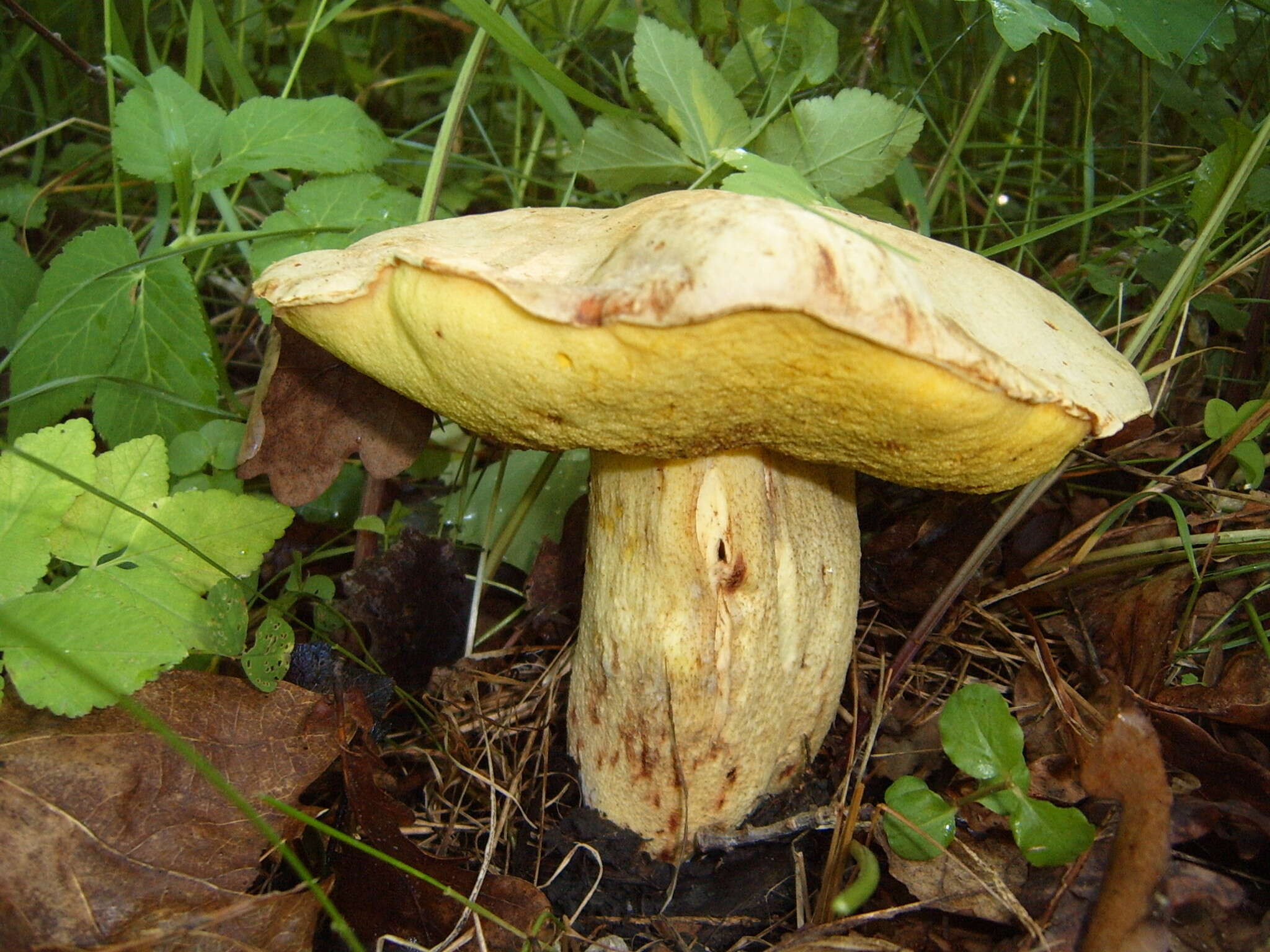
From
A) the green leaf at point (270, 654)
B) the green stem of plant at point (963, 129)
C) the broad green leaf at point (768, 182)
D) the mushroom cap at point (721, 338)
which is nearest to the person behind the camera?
the mushroom cap at point (721, 338)

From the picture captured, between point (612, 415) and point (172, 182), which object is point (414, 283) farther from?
point (172, 182)

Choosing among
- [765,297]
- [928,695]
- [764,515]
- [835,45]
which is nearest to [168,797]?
[764,515]

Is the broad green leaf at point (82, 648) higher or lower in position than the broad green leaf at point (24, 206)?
lower

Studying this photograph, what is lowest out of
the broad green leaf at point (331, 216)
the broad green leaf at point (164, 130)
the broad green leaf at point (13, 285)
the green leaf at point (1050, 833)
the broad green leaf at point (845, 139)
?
the green leaf at point (1050, 833)

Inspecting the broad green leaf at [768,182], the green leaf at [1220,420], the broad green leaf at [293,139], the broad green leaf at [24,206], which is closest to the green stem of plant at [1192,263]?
the green leaf at [1220,420]

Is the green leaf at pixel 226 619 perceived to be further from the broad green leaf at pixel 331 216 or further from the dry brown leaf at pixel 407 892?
the broad green leaf at pixel 331 216

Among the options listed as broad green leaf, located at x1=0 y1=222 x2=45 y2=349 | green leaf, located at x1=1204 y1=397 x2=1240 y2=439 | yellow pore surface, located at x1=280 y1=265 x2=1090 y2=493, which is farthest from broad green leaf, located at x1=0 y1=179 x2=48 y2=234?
green leaf, located at x1=1204 y1=397 x2=1240 y2=439

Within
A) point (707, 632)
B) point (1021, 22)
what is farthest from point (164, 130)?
point (1021, 22)
